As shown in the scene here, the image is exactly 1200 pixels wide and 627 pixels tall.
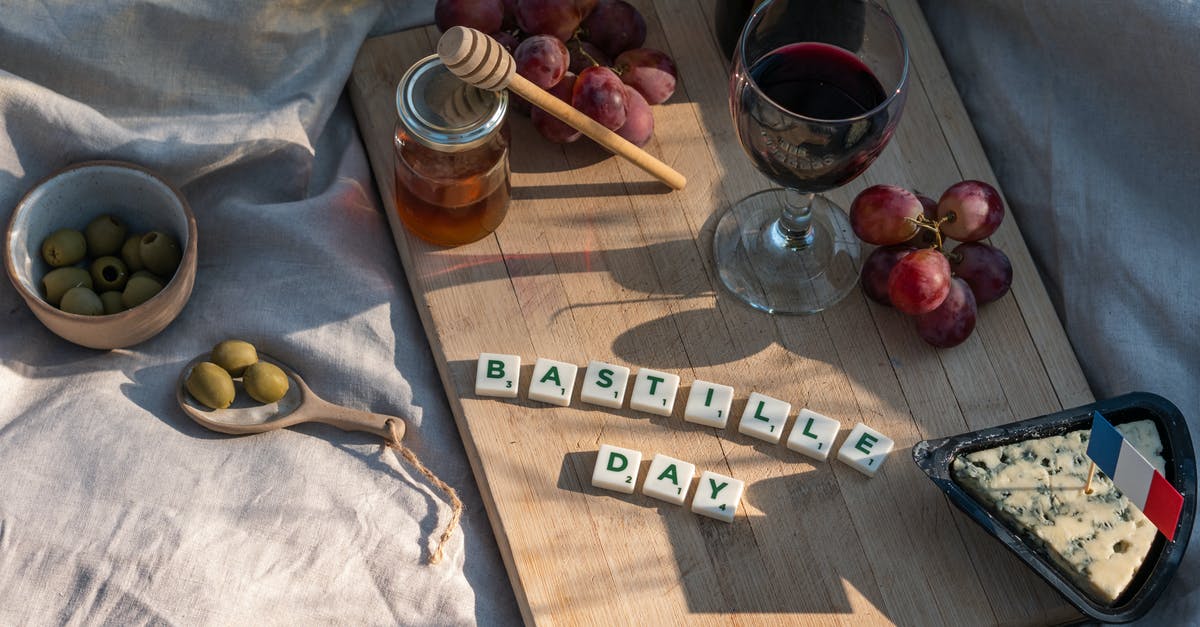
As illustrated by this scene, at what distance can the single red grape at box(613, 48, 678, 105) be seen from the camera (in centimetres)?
141

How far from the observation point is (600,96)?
4.32ft

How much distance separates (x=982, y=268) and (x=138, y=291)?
94 cm

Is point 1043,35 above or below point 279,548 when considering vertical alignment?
above

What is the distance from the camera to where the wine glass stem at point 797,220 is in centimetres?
135

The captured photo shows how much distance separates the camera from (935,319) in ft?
4.30

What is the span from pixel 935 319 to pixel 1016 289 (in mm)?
154

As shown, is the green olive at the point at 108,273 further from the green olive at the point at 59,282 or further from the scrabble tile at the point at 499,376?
the scrabble tile at the point at 499,376

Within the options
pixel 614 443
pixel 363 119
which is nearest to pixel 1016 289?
pixel 614 443

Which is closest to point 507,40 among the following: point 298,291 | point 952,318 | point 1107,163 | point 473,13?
point 473,13

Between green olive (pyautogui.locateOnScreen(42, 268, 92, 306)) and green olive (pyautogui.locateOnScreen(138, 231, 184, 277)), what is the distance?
0.24ft

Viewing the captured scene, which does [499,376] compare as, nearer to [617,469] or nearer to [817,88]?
[617,469]

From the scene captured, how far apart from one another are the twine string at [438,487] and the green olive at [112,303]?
33cm

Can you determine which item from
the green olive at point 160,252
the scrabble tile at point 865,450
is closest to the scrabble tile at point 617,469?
the scrabble tile at point 865,450

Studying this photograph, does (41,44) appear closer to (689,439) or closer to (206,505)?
(206,505)
